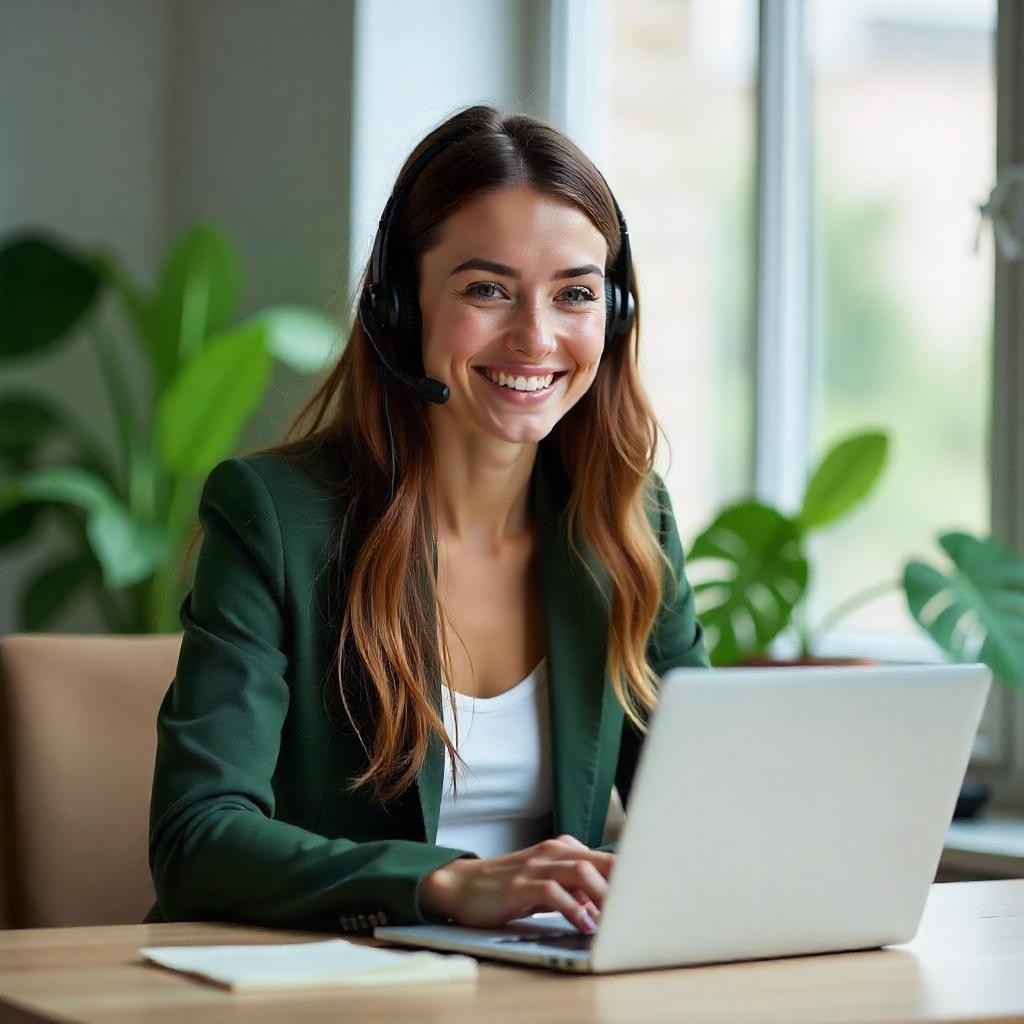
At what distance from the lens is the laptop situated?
1025 millimetres

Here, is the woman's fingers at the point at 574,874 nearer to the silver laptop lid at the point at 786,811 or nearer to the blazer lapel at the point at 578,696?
the silver laptop lid at the point at 786,811

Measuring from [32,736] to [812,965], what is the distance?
88cm

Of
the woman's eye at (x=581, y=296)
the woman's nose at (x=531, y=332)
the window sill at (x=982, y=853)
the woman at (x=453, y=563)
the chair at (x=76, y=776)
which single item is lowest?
the window sill at (x=982, y=853)

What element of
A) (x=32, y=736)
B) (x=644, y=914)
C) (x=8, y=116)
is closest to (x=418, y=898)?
(x=644, y=914)

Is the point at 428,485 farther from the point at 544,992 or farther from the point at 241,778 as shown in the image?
the point at 544,992

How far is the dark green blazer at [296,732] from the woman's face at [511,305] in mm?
173

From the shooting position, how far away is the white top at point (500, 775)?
1.63 meters

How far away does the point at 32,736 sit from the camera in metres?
1.66

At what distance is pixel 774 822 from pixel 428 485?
2.36 ft

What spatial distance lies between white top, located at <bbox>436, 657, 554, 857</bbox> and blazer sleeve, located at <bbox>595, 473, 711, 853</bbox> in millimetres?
134

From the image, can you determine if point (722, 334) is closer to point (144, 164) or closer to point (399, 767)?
point (144, 164)

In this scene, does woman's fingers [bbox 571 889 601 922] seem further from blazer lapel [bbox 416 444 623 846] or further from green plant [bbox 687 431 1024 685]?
green plant [bbox 687 431 1024 685]

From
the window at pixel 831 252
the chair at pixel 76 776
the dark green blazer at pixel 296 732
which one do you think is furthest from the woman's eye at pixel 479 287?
the window at pixel 831 252

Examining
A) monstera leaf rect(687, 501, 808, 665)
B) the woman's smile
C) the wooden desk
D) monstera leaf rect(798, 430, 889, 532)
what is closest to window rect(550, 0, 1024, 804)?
monstera leaf rect(798, 430, 889, 532)
